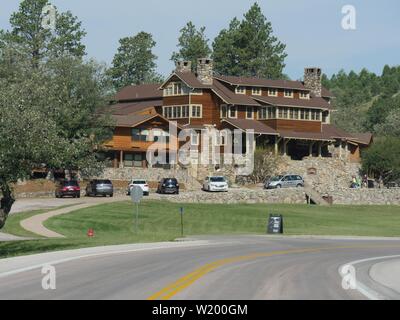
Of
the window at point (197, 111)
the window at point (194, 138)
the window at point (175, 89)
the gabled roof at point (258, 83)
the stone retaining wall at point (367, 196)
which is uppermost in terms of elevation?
the gabled roof at point (258, 83)

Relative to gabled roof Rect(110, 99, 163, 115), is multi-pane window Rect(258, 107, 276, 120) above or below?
below

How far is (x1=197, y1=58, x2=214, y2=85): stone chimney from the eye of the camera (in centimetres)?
8958

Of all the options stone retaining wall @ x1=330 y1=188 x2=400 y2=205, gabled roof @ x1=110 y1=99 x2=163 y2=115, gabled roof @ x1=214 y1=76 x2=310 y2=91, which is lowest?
stone retaining wall @ x1=330 y1=188 x2=400 y2=205

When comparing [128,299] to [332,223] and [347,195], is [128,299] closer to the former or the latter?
[332,223]

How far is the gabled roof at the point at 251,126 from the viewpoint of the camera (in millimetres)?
84562

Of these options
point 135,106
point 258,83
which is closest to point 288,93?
point 258,83

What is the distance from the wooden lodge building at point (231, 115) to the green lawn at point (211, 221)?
19.0 meters

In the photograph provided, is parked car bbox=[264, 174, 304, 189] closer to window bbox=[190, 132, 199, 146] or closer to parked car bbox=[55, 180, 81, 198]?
window bbox=[190, 132, 199, 146]

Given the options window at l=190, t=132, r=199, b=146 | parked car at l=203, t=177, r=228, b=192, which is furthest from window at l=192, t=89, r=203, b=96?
parked car at l=203, t=177, r=228, b=192

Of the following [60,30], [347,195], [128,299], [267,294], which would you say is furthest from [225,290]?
[60,30]

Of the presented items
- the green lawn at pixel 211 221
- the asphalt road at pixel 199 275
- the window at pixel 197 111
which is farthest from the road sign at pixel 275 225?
the window at pixel 197 111

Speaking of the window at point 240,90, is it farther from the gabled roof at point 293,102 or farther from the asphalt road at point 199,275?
the asphalt road at point 199,275

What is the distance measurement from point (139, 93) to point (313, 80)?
20737mm

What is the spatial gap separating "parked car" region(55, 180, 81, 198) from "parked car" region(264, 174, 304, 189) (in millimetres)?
17986
